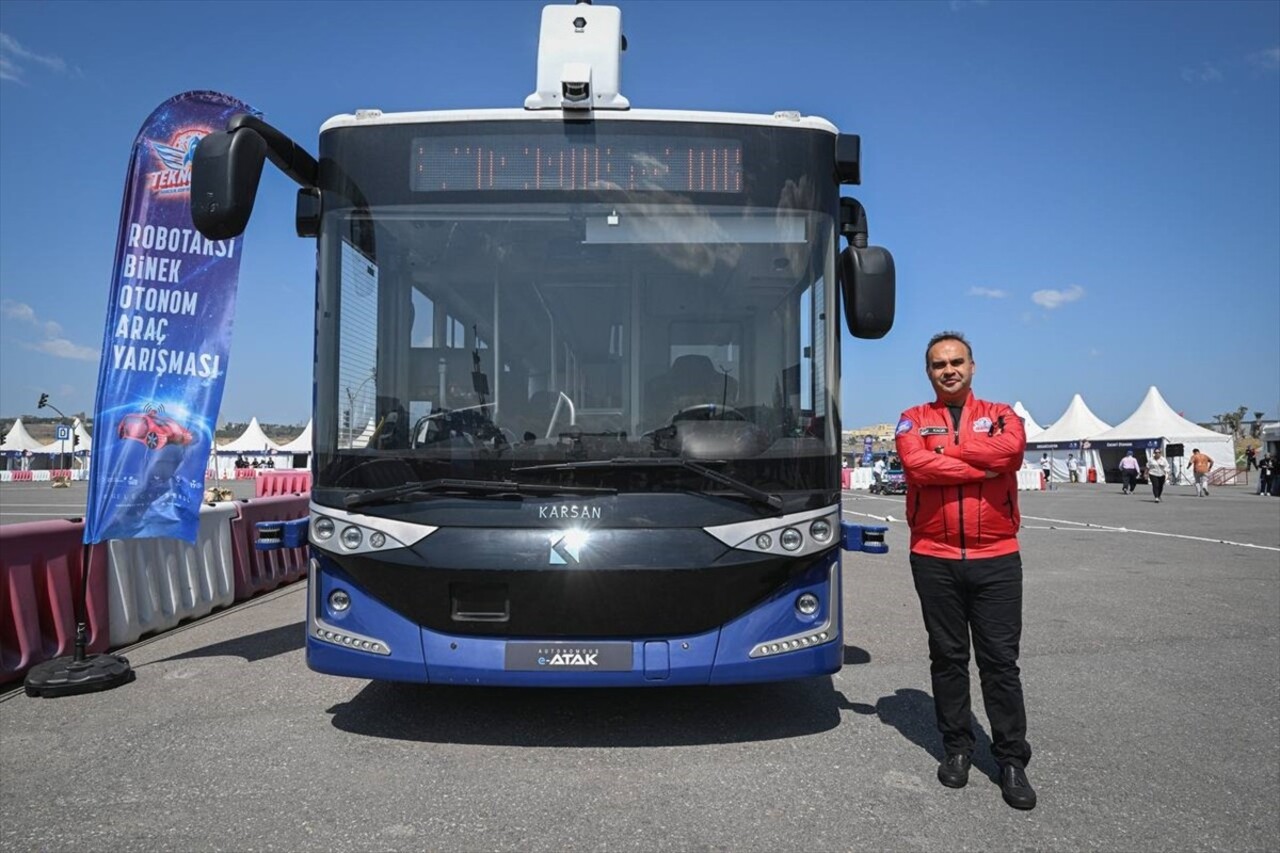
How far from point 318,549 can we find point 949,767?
117 inches

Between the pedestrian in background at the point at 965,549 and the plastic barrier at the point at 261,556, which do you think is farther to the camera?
the plastic barrier at the point at 261,556

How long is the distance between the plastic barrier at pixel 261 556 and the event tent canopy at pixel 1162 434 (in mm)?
38966

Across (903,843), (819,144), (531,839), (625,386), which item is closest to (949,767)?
(903,843)

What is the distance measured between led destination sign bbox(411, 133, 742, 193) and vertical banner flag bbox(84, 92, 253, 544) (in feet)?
7.66

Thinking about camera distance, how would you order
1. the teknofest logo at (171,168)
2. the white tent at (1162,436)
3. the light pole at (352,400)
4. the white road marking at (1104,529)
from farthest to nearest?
the white tent at (1162,436) < the white road marking at (1104,529) < the teknofest logo at (171,168) < the light pole at (352,400)

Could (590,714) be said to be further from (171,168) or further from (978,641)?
(171,168)

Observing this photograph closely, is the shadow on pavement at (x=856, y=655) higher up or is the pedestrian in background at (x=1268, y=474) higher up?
the pedestrian in background at (x=1268, y=474)

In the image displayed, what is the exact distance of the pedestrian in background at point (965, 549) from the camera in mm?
3912

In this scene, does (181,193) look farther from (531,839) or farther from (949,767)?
(949,767)

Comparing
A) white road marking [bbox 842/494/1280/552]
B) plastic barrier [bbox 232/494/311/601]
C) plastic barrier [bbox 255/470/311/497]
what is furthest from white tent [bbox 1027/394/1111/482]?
plastic barrier [bbox 232/494/311/601]

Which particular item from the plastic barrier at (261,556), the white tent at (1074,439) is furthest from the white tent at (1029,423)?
the plastic barrier at (261,556)

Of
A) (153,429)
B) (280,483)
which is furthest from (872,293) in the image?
(280,483)

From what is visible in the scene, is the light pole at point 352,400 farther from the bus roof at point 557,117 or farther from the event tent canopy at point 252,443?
the event tent canopy at point 252,443

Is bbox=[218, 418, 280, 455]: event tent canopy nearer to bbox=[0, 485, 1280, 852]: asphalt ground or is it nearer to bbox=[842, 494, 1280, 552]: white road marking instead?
bbox=[842, 494, 1280, 552]: white road marking
